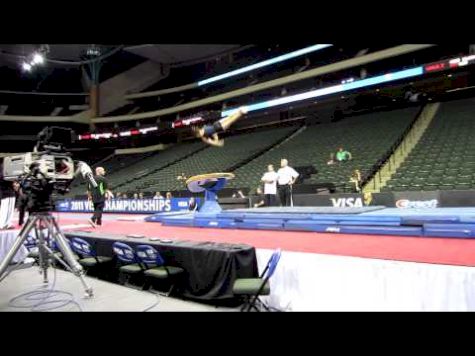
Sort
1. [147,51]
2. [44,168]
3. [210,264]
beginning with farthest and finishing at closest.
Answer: [147,51]
[210,264]
[44,168]

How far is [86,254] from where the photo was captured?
240 inches

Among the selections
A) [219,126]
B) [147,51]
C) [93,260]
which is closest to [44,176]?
[93,260]

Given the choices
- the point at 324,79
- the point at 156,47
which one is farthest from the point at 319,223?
the point at 156,47

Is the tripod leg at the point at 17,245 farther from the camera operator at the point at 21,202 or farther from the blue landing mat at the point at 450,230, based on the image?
the blue landing mat at the point at 450,230

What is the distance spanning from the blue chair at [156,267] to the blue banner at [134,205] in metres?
7.90

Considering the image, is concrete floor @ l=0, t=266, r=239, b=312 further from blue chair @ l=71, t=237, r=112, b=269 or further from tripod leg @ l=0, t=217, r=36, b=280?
tripod leg @ l=0, t=217, r=36, b=280

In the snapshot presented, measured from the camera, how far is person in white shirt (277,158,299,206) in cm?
935

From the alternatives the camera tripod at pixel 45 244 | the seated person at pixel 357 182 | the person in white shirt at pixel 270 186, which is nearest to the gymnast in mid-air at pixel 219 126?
the camera tripod at pixel 45 244

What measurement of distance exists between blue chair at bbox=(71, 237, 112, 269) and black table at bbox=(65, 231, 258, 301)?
126cm

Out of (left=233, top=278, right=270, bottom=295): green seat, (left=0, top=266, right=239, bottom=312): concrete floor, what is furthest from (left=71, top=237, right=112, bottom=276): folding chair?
(left=233, top=278, right=270, bottom=295): green seat

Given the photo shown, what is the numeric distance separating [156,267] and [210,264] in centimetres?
92

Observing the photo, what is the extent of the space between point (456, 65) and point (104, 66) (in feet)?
90.9

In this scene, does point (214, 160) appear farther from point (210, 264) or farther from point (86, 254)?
point (210, 264)
